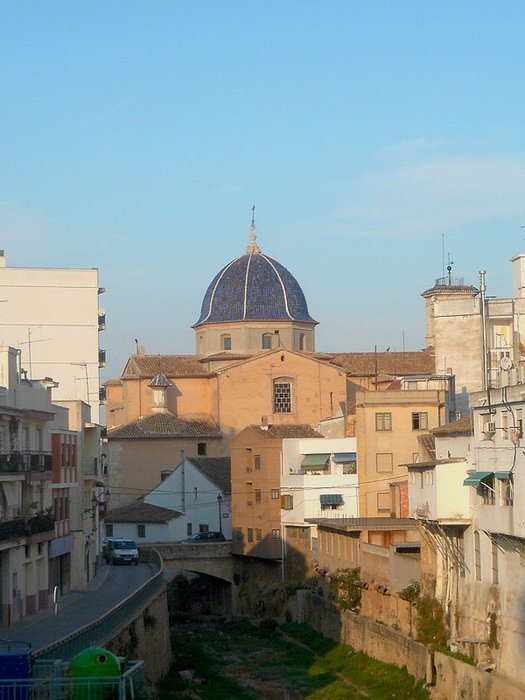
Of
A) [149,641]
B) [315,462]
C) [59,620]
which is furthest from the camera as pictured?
[315,462]

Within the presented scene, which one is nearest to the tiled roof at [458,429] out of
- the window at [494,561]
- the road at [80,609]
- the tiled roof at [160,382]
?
the window at [494,561]

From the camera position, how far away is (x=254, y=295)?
284ft

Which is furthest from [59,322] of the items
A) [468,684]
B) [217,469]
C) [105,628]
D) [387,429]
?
[105,628]

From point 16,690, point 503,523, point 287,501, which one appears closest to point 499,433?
point 503,523

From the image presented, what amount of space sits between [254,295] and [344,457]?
27.6 m

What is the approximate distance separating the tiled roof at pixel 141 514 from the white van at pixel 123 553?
25.4 ft

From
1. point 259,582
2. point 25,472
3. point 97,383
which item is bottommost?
point 259,582

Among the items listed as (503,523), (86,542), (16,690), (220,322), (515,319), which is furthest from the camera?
(220,322)

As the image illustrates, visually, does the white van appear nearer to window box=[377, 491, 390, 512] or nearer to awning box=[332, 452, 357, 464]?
awning box=[332, 452, 357, 464]

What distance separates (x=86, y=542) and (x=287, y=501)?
38.6 feet

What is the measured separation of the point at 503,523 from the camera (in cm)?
3400

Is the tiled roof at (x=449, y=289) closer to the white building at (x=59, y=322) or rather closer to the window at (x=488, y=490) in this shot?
the white building at (x=59, y=322)

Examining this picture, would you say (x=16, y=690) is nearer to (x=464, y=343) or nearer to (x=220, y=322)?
(x=464, y=343)

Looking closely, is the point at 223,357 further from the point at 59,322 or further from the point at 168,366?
the point at 59,322
